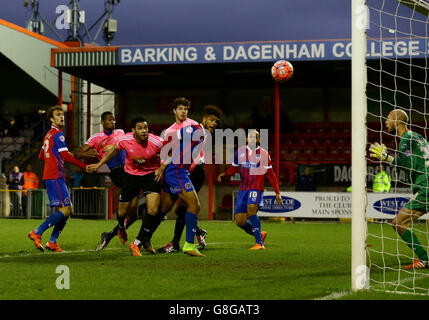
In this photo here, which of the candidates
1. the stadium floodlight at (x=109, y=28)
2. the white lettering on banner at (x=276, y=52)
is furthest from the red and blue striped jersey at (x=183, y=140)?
the stadium floodlight at (x=109, y=28)

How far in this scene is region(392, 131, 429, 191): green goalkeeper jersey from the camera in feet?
28.5

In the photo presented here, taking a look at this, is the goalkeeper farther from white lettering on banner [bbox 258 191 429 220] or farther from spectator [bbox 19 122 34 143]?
spectator [bbox 19 122 34 143]

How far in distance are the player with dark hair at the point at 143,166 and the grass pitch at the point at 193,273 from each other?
20.8 inches

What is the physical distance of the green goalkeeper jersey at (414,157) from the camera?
28.5 feet

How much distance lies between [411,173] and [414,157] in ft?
0.69

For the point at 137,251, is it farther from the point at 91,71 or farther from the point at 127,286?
the point at 91,71

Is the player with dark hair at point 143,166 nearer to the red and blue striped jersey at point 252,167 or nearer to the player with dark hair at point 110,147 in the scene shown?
the player with dark hair at point 110,147

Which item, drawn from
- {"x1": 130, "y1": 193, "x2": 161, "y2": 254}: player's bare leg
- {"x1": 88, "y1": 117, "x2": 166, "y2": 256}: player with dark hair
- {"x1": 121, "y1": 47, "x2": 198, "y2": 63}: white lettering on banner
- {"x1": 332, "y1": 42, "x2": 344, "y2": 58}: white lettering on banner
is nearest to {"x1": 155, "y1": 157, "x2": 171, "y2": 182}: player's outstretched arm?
{"x1": 88, "y1": 117, "x2": 166, "y2": 256}: player with dark hair

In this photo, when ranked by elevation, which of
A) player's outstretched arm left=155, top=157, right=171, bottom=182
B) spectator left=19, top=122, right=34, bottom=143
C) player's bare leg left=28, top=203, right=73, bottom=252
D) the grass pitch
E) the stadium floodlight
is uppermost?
the stadium floodlight

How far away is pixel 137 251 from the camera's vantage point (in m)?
9.74

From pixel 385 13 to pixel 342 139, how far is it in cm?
2025

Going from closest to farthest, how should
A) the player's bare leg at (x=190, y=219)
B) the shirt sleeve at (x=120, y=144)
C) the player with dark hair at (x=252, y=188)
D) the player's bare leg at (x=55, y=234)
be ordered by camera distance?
the player's bare leg at (x=190, y=219)
the player's bare leg at (x=55, y=234)
the shirt sleeve at (x=120, y=144)
the player with dark hair at (x=252, y=188)

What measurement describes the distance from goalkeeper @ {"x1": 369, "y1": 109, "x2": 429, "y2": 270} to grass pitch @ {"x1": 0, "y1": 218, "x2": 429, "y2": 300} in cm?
44
